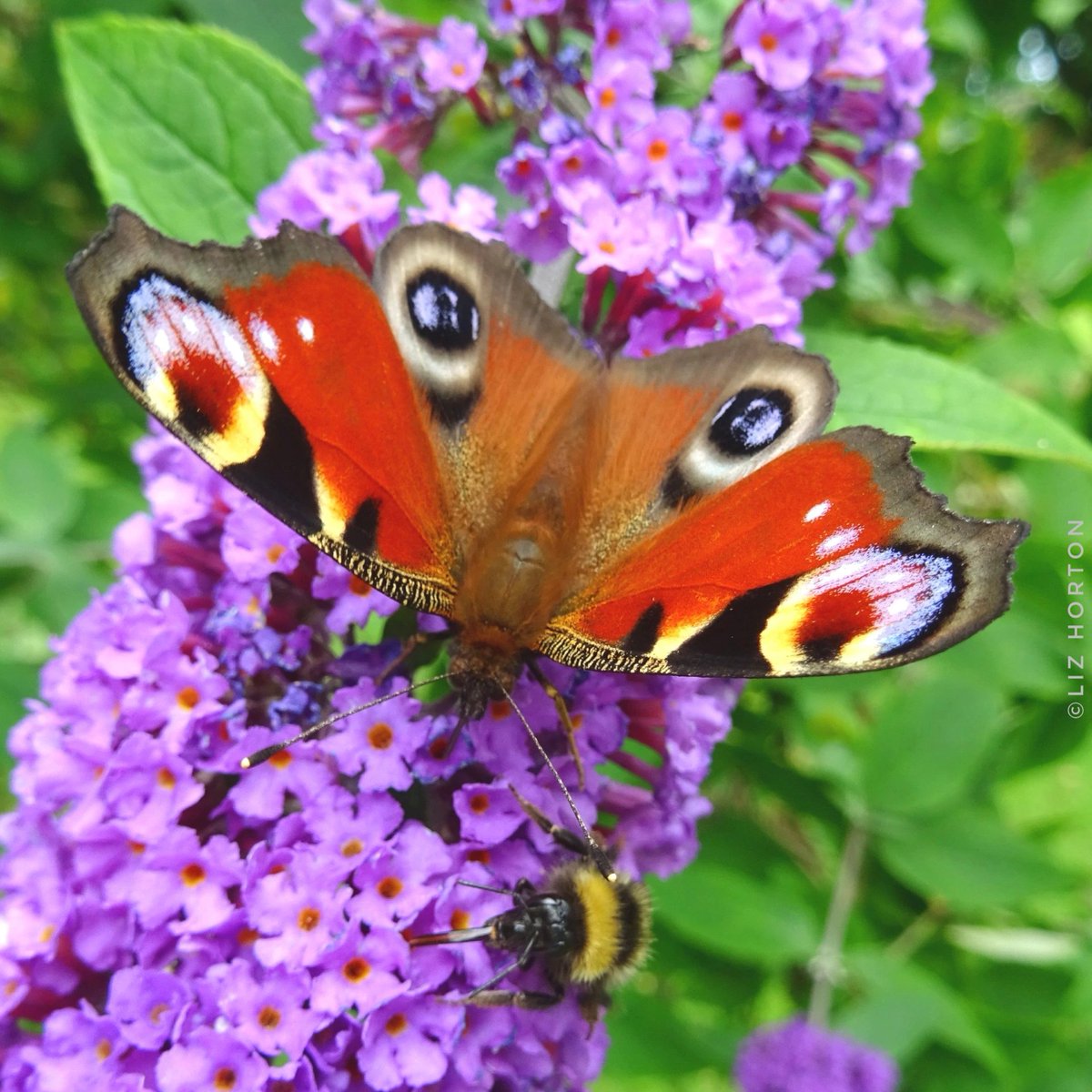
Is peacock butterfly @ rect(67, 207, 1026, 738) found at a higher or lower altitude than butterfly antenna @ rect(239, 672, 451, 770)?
higher

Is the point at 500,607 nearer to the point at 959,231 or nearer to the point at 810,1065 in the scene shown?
the point at 810,1065

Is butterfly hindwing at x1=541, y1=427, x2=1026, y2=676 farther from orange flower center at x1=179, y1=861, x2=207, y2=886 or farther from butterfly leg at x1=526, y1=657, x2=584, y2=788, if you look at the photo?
orange flower center at x1=179, y1=861, x2=207, y2=886

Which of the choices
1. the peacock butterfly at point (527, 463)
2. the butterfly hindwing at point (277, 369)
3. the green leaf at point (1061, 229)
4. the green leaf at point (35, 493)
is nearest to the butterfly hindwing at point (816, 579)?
the peacock butterfly at point (527, 463)

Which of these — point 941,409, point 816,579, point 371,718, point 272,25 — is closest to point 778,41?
point 941,409

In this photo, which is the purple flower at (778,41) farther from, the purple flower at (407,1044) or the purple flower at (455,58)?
the purple flower at (407,1044)

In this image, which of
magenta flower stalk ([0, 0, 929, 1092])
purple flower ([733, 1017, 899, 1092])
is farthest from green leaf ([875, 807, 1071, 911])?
magenta flower stalk ([0, 0, 929, 1092])
